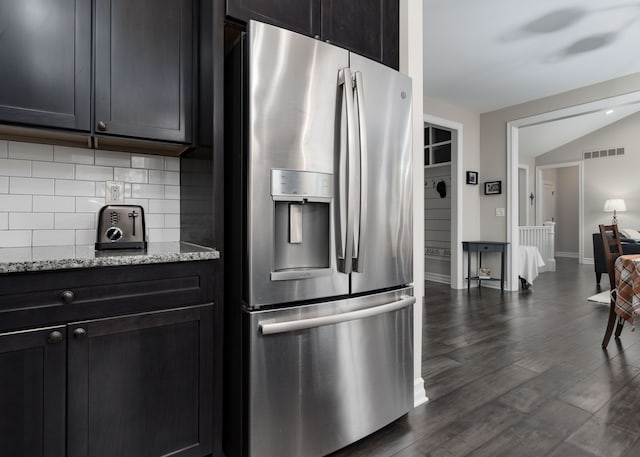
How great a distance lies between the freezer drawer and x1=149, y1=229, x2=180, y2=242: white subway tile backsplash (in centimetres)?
81

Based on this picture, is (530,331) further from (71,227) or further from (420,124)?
(71,227)

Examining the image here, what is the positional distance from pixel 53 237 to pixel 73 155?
40cm

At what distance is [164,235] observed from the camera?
1.89 meters

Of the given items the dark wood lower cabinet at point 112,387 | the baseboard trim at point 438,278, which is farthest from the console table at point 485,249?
the dark wood lower cabinet at point 112,387

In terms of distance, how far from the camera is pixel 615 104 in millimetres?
4551

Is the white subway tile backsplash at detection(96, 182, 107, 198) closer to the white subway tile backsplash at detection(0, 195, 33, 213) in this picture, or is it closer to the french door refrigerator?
the white subway tile backsplash at detection(0, 195, 33, 213)

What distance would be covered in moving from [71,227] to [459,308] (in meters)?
3.94

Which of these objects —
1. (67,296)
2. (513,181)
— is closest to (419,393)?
(67,296)

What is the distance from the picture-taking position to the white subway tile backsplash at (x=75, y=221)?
1.66 m

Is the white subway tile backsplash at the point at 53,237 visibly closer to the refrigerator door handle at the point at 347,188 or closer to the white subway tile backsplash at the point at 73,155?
the white subway tile backsplash at the point at 73,155

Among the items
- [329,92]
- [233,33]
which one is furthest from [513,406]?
[233,33]

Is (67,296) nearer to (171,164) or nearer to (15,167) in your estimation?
(15,167)

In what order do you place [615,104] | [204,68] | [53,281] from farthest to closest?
[615,104] → [204,68] → [53,281]

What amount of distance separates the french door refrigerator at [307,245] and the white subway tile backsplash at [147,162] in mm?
543
